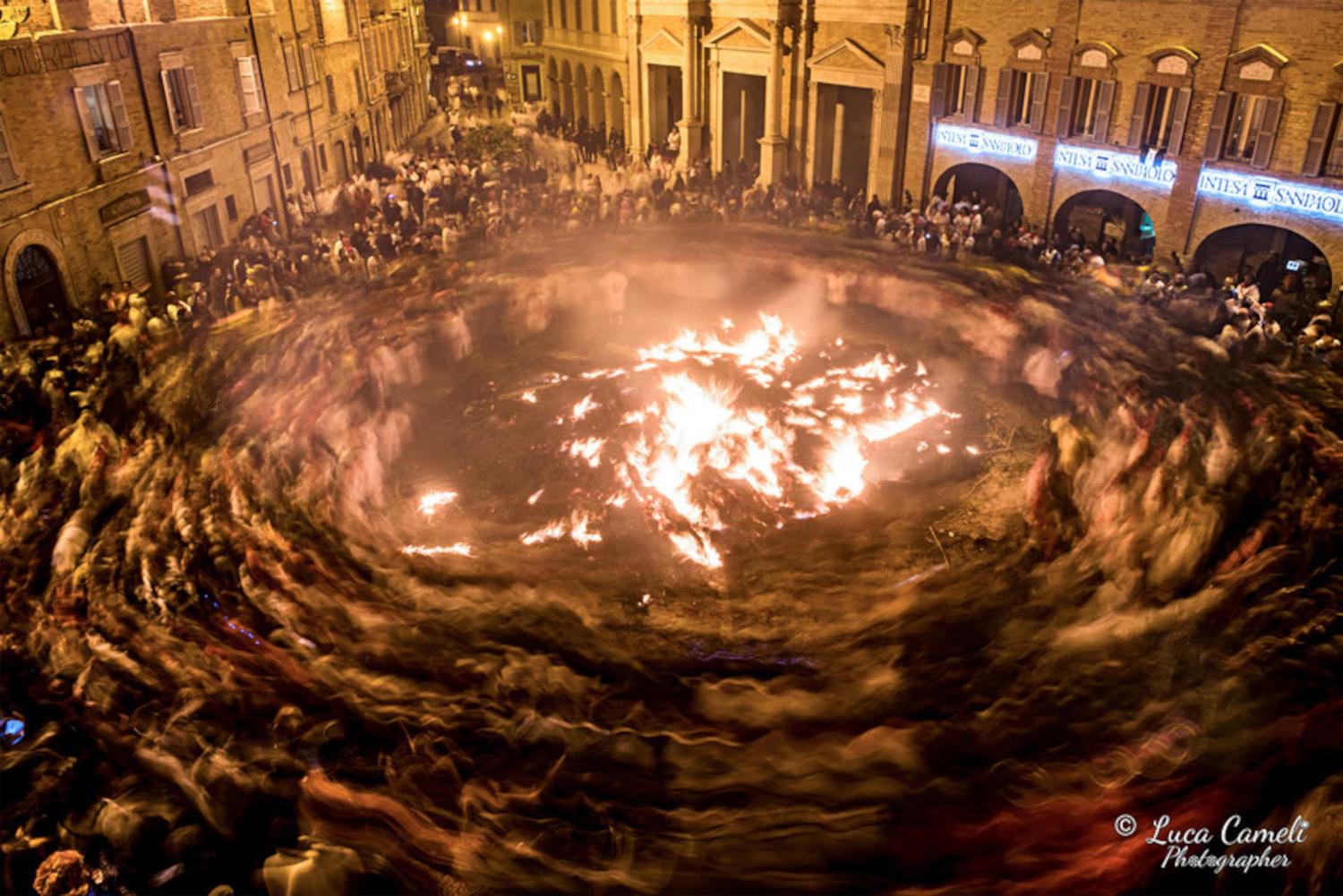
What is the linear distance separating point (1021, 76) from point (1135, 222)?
5.96 m

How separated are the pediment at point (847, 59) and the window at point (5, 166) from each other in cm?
2609

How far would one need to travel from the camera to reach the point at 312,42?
35.6 meters

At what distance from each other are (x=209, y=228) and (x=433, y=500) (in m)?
16.4

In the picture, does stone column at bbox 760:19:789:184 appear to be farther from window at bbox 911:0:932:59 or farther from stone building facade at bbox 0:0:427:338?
stone building facade at bbox 0:0:427:338

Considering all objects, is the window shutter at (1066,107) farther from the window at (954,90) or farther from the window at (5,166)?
the window at (5,166)

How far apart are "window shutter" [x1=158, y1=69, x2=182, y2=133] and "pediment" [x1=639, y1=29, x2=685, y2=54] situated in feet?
73.0

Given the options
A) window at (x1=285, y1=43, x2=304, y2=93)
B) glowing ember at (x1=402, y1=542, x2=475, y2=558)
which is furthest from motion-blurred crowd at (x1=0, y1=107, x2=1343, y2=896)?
glowing ember at (x1=402, y1=542, x2=475, y2=558)

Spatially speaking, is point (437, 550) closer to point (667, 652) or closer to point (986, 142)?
point (667, 652)

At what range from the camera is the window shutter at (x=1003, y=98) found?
27.7 m

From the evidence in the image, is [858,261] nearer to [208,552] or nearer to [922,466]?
[922,466]

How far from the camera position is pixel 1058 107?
87.0ft

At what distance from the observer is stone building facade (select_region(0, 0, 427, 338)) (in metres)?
19.7

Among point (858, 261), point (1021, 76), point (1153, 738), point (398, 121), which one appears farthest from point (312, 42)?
point (1153, 738)
